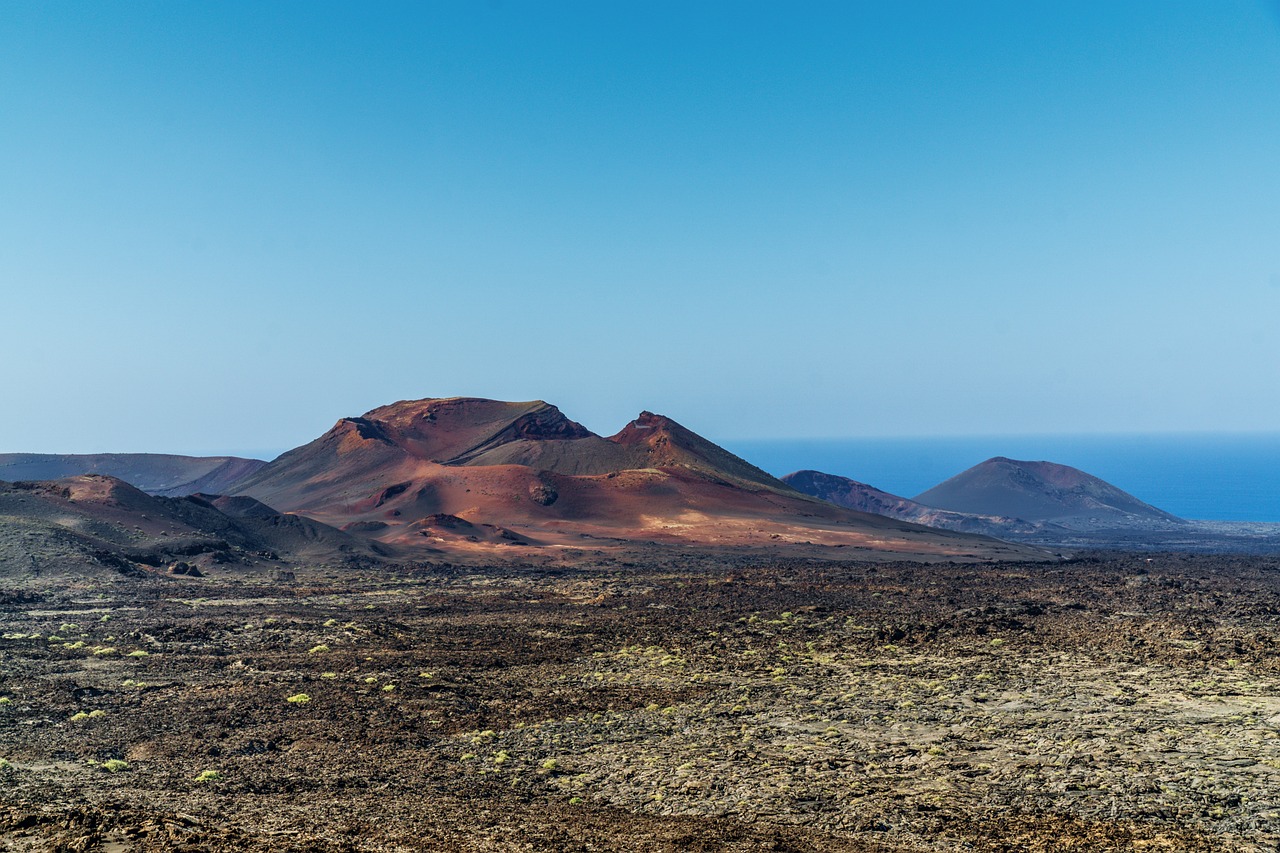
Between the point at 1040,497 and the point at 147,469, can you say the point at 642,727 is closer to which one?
the point at 1040,497

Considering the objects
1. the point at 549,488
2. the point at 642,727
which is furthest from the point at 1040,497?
the point at 642,727

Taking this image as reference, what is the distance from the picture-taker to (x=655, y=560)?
61031 millimetres

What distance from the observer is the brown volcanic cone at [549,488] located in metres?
74.7

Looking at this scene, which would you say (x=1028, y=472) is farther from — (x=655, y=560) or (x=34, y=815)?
(x=34, y=815)

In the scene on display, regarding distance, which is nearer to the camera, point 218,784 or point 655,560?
point 218,784

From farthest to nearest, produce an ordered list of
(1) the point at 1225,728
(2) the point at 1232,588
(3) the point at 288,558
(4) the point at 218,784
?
(3) the point at 288,558 < (2) the point at 1232,588 < (1) the point at 1225,728 < (4) the point at 218,784

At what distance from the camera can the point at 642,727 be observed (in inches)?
725

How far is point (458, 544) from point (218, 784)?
51.9m

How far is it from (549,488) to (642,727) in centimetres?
6662

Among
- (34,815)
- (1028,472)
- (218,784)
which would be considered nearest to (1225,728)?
(218,784)

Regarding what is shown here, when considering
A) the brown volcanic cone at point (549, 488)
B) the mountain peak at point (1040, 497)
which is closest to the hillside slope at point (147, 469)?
the brown volcanic cone at point (549, 488)

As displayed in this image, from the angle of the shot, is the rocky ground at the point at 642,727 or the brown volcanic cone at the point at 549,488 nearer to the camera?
the rocky ground at the point at 642,727

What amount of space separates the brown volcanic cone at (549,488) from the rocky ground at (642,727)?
3648 cm

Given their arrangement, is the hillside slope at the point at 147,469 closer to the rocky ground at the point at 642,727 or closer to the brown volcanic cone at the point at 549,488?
the brown volcanic cone at the point at 549,488
